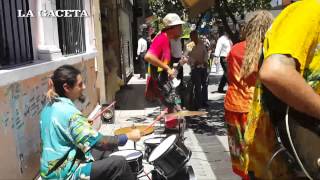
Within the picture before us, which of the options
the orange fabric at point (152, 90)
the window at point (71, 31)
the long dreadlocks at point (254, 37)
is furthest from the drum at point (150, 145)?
the window at point (71, 31)

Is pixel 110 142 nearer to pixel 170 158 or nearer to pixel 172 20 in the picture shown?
pixel 170 158

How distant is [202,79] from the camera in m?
9.63

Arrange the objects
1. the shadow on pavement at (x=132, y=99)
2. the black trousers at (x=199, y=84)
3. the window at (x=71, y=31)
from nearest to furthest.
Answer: the window at (x=71, y=31) < the black trousers at (x=199, y=84) < the shadow on pavement at (x=132, y=99)

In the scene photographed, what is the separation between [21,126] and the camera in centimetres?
380

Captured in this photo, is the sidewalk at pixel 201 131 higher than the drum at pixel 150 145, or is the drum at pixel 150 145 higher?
the drum at pixel 150 145

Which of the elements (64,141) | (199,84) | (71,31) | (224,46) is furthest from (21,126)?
(224,46)

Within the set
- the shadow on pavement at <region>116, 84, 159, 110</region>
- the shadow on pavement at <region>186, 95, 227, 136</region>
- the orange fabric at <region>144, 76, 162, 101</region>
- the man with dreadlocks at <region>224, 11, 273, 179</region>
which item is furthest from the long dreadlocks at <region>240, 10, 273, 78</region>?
the shadow on pavement at <region>116, 84, 159, 110</region>

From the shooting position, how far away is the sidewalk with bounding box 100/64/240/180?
17.5 ft

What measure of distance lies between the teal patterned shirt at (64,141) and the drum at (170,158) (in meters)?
0.87

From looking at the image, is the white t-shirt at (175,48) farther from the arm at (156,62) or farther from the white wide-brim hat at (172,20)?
the arm at (156,62)

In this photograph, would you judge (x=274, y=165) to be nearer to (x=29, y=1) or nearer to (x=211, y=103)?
(x=29, y=1)

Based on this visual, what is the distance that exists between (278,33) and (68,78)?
6.54 ft

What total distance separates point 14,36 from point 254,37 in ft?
7.26

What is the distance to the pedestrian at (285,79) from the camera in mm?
1593
